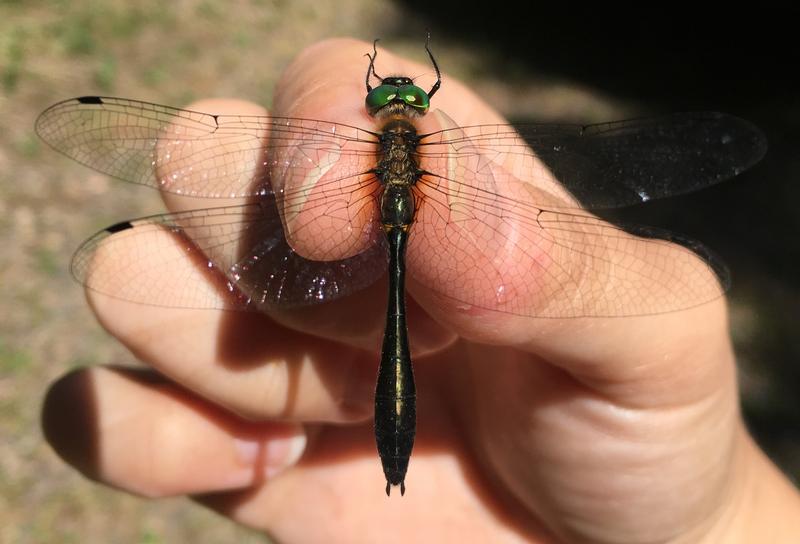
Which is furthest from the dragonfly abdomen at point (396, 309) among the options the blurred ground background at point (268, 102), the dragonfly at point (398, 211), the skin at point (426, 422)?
the blurred ground background at point (268, 102)

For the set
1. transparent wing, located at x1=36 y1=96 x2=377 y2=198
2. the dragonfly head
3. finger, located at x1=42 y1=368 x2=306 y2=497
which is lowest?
finger, located at x1=42 y1=368 x2=306 y2=497

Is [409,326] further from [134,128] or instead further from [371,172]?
[134,128]

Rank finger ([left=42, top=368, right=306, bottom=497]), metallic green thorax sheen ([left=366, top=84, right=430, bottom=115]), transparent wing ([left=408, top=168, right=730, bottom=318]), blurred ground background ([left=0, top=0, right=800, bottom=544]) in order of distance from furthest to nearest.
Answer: blurred ground background ([left=0, top=0, right=800, bottom=544]), finger ([left=42, top=368, right=306, bottom=497]), metallic green thorax sheen ([left=366, top=84, right=430, bottom=115]), transparent wing ([left=408, top=168, right=730, bottom=318])

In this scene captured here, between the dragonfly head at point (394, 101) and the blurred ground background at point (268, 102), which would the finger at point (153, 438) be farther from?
the blurred ground background at point (268, 102)

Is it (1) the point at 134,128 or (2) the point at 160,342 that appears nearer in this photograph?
(1) the point at 134,128

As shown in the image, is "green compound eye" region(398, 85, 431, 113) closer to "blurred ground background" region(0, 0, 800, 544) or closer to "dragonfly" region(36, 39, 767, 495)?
"dragonfly" region(36, 39, 767, 495)

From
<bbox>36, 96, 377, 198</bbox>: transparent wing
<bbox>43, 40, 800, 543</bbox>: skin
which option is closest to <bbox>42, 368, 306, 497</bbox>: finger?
<bbox>43, 40, 800, 543</bbox>: skin

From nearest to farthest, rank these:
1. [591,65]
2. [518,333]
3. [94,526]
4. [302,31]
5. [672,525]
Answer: [518,333], [672,525], [94,526], [302,31], [591,65]

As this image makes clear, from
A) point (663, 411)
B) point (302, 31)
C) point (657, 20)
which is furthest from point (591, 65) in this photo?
point (663, 411)
